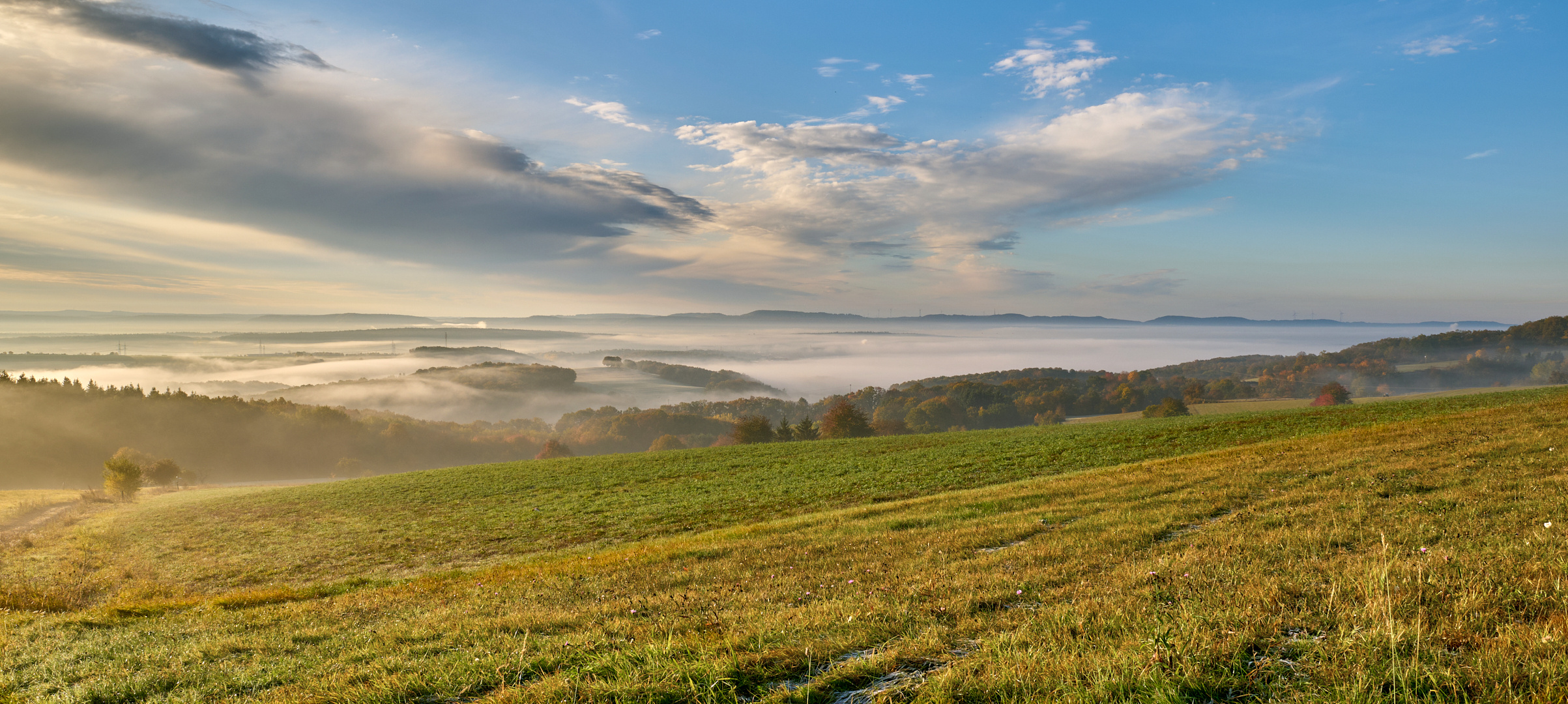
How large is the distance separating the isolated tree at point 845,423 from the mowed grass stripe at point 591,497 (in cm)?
4257

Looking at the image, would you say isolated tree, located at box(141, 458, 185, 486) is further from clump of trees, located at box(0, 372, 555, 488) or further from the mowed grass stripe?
clump of trees, located at box(0, 372, 555, 488)

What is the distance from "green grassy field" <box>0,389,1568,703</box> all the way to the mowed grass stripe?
125 cm

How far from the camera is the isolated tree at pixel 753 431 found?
101000 mm

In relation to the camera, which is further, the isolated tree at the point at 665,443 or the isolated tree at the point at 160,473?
the isolated tree at the point at 665,443

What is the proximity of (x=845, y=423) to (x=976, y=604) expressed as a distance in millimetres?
96124

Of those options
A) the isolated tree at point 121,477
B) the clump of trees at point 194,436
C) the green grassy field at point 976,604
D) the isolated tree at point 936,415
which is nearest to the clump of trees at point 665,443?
the clump of trees at point 194,436

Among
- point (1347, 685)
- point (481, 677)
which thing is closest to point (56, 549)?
point (481, 677)

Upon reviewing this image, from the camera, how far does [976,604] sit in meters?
7.34

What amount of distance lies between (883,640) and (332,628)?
9.68 metres

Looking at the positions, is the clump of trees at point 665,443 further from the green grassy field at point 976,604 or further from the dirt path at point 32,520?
the green grassy field at point 976,604

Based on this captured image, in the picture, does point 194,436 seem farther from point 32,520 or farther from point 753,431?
point 753,431

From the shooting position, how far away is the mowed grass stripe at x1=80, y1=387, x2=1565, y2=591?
26844 mm

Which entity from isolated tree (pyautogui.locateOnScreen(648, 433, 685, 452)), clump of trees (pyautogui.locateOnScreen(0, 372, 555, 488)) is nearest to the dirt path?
isolated tree (pyautogui.locateOnScreen(648, 433, 685, 452))

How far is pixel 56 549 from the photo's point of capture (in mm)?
35156
